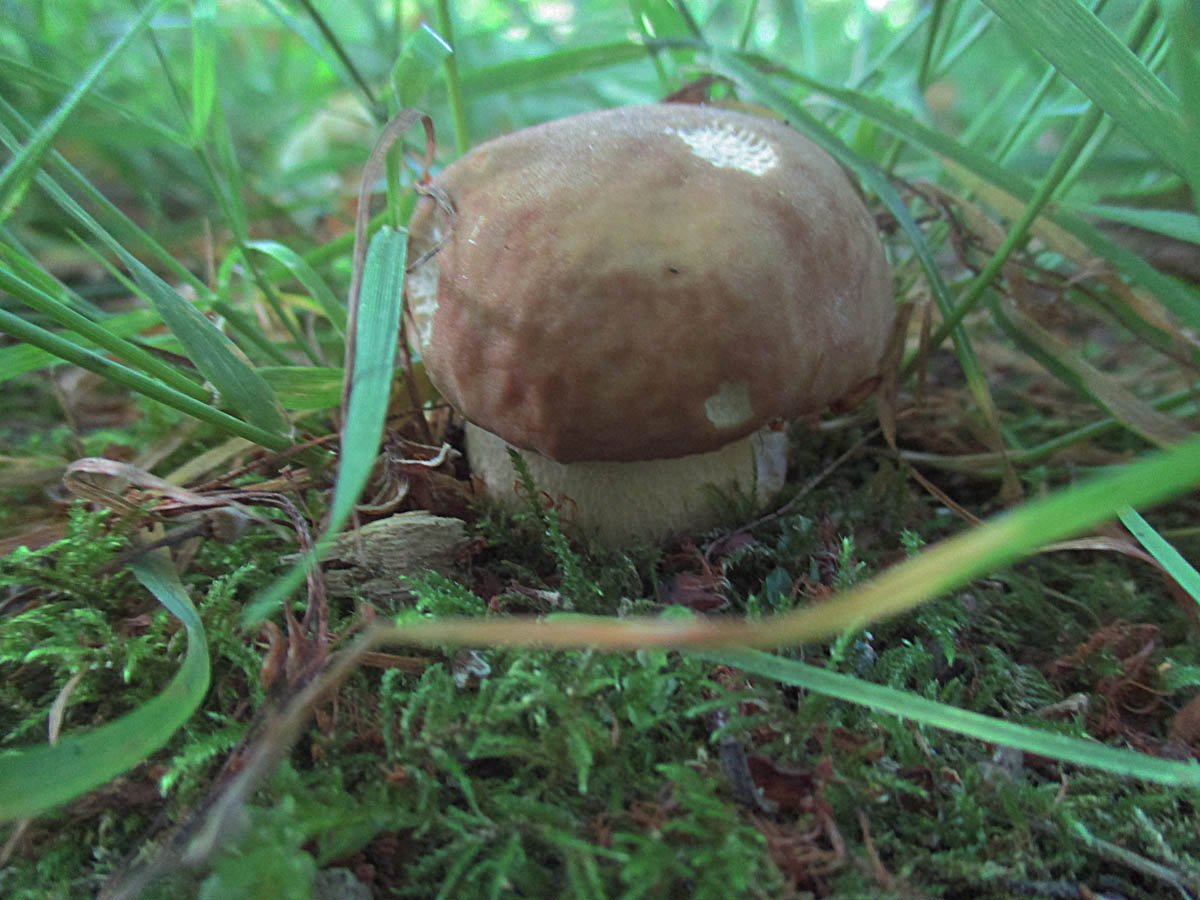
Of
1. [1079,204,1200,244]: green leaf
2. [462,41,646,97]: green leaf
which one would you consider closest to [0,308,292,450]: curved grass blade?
[462,41,646,97]: green leaf

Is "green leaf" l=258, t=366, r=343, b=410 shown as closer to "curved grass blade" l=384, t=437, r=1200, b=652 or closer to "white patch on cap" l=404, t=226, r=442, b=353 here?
"white patch on cap" l=404, t=226, r=442, b=353

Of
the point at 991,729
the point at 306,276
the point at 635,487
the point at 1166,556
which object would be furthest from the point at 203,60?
the point at 1166,556

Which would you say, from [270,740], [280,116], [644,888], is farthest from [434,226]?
[280,116]

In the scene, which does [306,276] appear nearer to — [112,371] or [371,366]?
[112,371]

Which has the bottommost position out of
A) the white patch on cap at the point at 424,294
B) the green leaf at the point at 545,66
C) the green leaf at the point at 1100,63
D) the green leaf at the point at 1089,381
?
the white patch on cap at the point at 424,294

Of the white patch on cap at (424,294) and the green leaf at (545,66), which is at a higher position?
the green leaf at (545,66)

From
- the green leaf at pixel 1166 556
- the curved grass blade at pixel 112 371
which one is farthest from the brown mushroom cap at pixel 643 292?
the green leaf at pixel 1166 556

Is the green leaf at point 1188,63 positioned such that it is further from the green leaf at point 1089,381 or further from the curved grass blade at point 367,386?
the curved grass blade at point 367,386

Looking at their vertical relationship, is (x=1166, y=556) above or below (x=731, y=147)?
below
